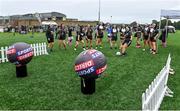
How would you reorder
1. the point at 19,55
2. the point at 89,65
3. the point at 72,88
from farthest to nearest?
the point at 19,55
the point at 72,88
the point at 89,65

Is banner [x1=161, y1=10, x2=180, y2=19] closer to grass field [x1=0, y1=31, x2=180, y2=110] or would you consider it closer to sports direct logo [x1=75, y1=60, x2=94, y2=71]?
grass field [x1=0, y1=31, x2=180, y2=110]

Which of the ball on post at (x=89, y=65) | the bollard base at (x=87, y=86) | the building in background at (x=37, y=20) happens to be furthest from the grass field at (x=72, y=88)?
the building in background at (x=37, y=20)

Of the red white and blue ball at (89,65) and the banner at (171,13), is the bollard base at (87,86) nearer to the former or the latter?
the red white and blue ball at (89,65)

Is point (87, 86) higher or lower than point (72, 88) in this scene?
higher

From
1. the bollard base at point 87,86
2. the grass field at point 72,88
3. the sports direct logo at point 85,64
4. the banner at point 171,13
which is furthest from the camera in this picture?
the banner at point 171,13

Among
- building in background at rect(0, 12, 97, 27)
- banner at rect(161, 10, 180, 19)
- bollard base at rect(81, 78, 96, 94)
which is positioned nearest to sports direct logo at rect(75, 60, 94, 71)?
bollard base at rect(81, 78, 96, 94)

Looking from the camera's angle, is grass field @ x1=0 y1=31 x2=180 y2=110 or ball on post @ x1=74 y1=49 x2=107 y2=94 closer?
grass field @ x1=0 y1=31 x2=180 y2=110

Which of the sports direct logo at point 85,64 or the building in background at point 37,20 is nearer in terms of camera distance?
the sports direct logo at point 85,64

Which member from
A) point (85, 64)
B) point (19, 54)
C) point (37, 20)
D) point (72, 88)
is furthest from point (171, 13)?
point (37, 20)

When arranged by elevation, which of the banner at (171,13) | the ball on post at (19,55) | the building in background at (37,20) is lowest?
the building in background at (37,20)

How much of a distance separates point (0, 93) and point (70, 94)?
7.01ft

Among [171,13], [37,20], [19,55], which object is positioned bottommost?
[37,20]

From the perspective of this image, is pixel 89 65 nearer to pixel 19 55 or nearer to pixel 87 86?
pixel 87 86

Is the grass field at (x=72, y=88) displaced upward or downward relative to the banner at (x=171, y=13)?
downward
